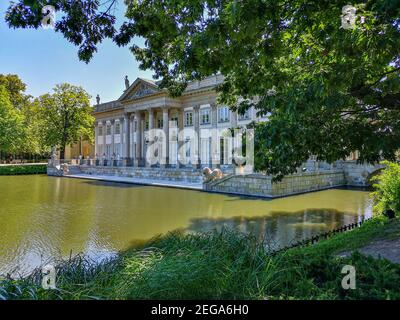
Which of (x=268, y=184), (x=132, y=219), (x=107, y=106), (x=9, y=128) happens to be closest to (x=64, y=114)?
(x=107, y=106)

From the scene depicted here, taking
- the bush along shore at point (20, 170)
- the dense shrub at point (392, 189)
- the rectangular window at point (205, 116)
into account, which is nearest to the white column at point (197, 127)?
the rectangular window at point (205, 116)

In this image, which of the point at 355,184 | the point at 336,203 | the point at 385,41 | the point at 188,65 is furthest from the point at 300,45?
the point at 355,184

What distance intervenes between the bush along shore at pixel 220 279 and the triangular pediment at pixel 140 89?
29590 mm

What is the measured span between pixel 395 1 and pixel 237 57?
2816mm

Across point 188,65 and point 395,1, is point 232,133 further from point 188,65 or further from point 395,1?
point 395,1

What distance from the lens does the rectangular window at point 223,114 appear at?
29303mm

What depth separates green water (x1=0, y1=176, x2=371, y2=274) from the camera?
24.5ft

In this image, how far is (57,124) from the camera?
125 feet

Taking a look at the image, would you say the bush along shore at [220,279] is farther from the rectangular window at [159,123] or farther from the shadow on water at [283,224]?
the rectangular window at [159,123]

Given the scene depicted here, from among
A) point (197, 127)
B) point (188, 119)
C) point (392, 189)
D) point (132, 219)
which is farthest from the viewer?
point (188, 119)

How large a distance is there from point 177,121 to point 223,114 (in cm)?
656

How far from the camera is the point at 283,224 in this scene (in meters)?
9.93

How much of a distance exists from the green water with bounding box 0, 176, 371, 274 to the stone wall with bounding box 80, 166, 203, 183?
767 centimetres

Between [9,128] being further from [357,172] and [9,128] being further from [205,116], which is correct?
[357,172]
